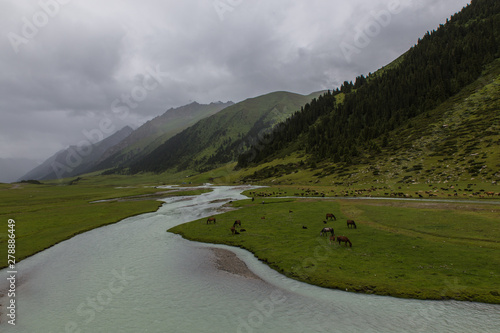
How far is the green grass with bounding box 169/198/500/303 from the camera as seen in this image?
18875mm

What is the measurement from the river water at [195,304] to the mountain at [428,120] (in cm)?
7405

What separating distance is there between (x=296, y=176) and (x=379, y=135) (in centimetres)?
5727

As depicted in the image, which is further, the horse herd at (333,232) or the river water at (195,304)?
the horse herd at (333,232)

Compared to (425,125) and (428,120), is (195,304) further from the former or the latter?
(428,120)

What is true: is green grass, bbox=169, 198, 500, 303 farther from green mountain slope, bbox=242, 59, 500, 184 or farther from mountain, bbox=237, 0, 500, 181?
mountain, bbox=237, 0, 500, 181

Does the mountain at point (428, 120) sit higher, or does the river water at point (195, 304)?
the mountain at point (428, 120)

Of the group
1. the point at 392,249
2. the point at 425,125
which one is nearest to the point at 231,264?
the point at 392,249

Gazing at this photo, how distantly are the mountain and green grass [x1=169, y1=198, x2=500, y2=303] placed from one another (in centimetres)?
4842

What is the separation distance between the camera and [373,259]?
2436 cm

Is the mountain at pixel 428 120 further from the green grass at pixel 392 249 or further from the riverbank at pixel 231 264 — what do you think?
the riverbank at pixel 231 264

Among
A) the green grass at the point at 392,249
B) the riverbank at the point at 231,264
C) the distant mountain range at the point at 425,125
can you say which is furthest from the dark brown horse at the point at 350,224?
the distant mountain range at the point at 425,125

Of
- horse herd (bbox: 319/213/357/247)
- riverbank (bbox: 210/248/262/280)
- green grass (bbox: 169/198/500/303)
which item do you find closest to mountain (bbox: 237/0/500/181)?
green grass (bbox: 169/198/500/303)

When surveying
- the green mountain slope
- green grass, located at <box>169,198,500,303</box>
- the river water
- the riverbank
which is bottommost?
the riverbank

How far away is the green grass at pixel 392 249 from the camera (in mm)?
18875
